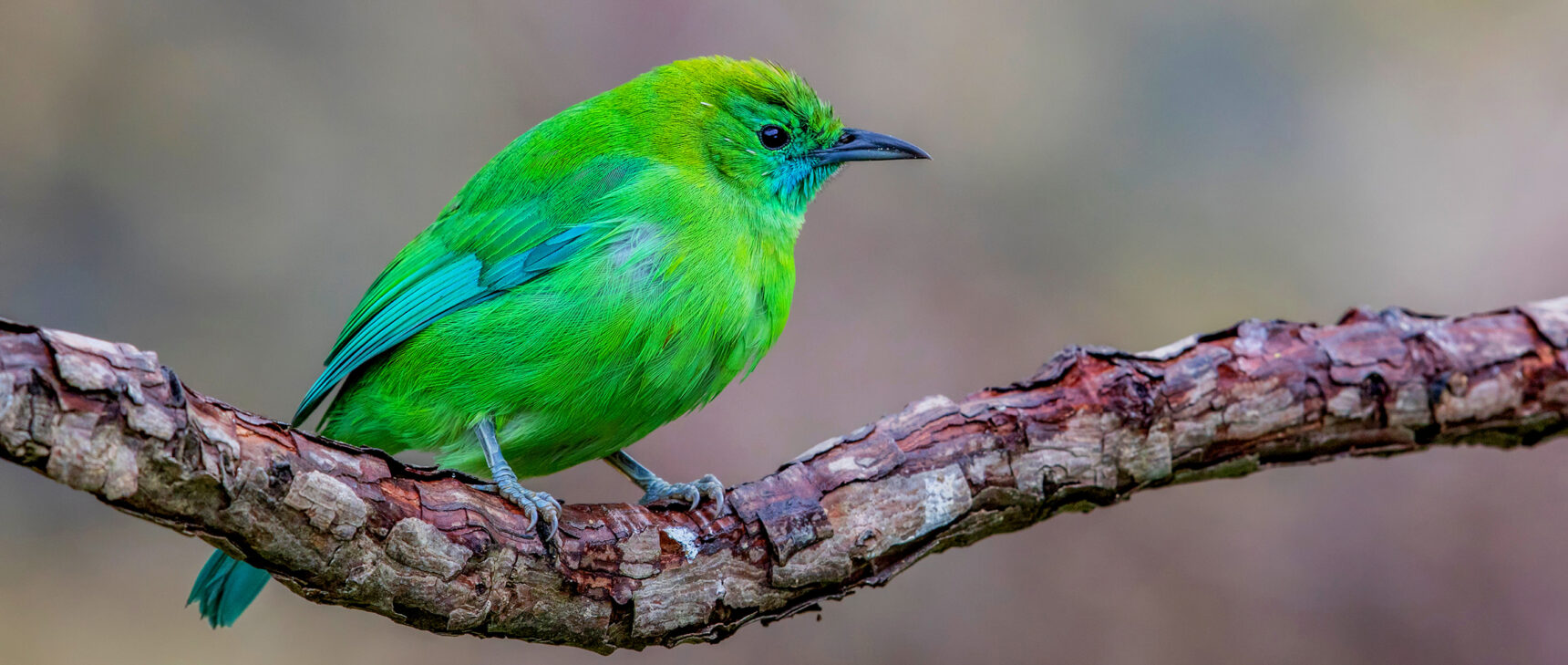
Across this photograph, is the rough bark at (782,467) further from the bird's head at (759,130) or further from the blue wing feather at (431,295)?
the bird's head at (759,130)

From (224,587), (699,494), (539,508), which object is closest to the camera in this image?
(539,508)

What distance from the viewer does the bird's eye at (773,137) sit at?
4504 mm

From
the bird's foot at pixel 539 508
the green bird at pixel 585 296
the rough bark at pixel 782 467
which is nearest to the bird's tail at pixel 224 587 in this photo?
the green bird at pixel 585 296

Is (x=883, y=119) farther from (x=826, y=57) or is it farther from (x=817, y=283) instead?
(x=817, y=283)

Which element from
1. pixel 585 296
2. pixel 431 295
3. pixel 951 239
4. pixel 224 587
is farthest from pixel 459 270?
pixel 951 239

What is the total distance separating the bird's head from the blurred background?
1.89 m

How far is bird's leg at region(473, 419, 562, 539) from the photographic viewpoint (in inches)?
127

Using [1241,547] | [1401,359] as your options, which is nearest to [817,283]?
Answer: [1241,547]

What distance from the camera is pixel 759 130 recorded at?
14.8ft

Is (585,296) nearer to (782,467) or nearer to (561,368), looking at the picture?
(561,368)

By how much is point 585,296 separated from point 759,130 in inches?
43.7

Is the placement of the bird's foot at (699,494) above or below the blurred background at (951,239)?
below

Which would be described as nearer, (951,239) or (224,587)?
(224,587)

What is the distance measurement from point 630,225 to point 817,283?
8.75 ft
